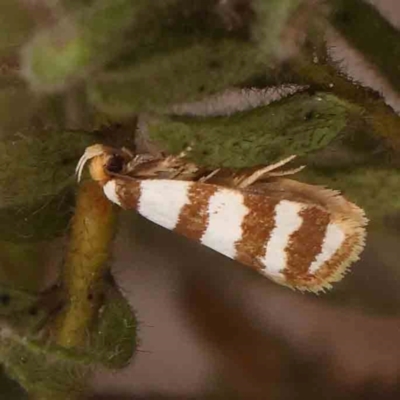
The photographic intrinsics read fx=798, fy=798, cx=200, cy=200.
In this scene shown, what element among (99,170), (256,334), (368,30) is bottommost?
(256,334)

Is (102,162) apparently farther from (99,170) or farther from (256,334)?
(256,334)

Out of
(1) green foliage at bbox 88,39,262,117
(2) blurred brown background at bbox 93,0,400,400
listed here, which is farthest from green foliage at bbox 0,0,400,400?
(2) blurred brown background at bbox 93,0,400,400

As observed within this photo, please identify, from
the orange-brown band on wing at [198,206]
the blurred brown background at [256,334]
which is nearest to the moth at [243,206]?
the orange-brown band on wing at [198,206]

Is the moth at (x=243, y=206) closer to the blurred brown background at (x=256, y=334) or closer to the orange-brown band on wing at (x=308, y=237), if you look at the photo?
the orange-brown band on wing at (x=308, y=237)

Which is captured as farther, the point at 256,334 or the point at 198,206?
the point at 256,334

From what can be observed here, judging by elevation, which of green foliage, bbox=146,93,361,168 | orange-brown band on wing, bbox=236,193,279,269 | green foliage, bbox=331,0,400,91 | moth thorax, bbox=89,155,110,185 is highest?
green foliage, bbox=331,0,400,91

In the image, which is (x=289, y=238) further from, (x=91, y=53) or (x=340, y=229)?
(x=91, y=53)

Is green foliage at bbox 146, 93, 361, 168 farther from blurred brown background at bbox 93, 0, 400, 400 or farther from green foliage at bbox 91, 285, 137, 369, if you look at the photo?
blurred brown background at bbox 93, 0, 400, 400

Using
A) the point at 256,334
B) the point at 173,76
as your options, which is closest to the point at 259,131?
the point at 173,76
